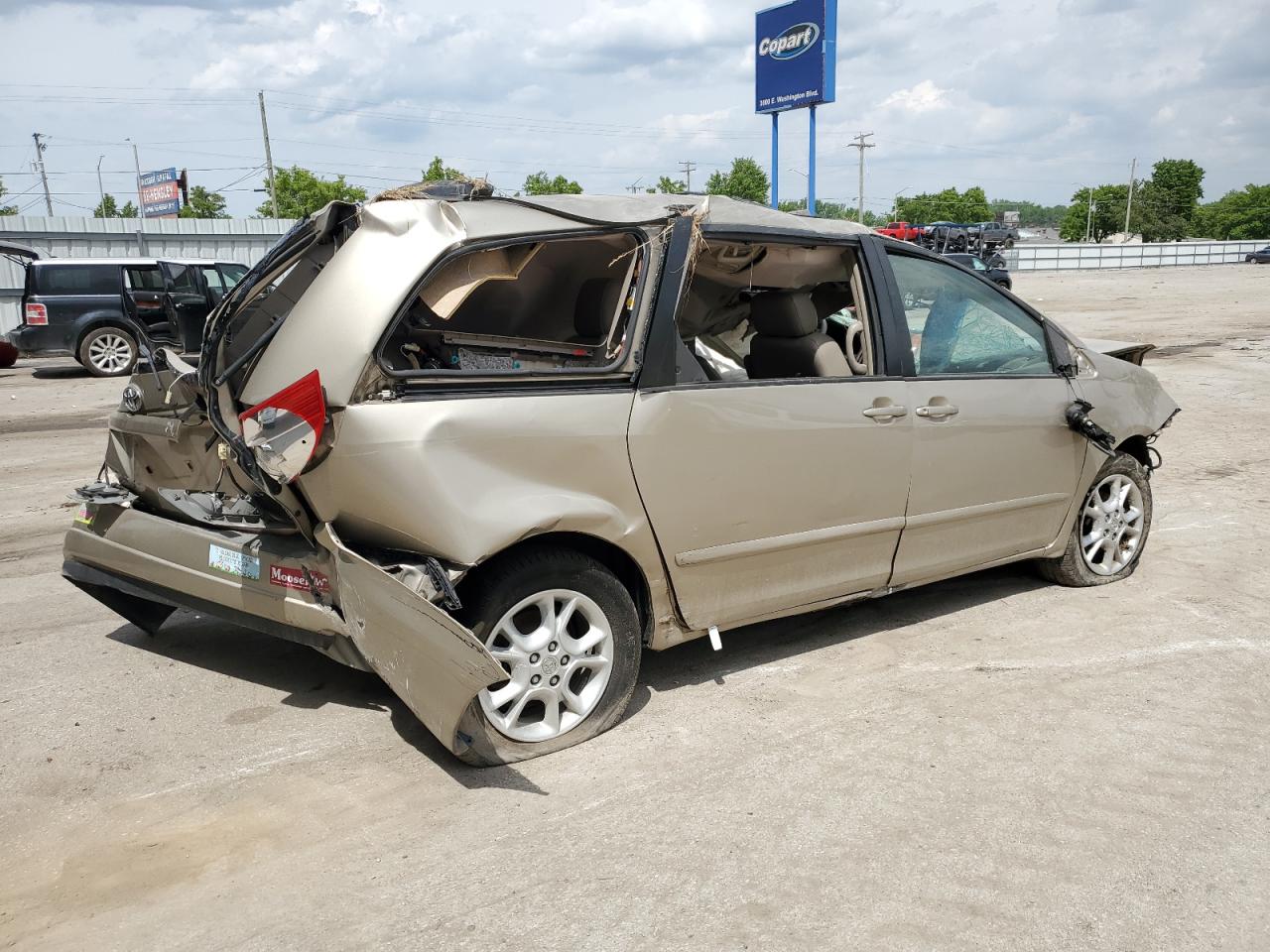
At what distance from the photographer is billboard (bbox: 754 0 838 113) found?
26250mm

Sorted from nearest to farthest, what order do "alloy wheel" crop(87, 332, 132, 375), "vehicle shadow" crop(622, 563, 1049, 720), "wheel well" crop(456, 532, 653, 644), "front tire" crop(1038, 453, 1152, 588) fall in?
1. "wheel well" crop(456, 532, 653, 644)
2. "vehicle shadow" crop(622, 563, 1049, 720)
3. "front tire" crop(1038, 453, 1152, 588)
4. "alloy wheel" crop(87, 332, 132, 375)

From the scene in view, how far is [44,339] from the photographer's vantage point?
15797mm

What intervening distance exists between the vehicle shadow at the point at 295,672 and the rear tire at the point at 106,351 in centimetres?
1285

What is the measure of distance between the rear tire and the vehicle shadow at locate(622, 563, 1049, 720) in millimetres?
14136

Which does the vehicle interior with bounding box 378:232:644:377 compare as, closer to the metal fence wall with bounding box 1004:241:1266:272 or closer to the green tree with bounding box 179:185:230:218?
the metal fence wall with bounding box 1004:241:1266:272

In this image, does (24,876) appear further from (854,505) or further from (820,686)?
(854,505)

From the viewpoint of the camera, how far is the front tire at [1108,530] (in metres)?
A: 5.34

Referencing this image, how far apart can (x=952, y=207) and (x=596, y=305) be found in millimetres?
146782

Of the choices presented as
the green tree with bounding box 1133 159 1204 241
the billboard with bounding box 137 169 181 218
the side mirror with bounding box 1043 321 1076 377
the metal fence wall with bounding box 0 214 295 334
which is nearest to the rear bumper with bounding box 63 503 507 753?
the side mirror with bounding box 1043 321 1076 377

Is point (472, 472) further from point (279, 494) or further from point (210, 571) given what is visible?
point (210, 571)

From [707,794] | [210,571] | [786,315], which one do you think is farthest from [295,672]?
[786,315]

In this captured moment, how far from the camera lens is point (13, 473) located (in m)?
8.48

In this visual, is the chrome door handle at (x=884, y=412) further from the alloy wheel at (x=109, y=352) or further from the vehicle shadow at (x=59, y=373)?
the vehicle shadow at (x=59, y=373)

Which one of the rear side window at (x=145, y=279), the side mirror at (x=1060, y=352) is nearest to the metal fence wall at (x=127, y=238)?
the rear side window at (x=145, y=279)
